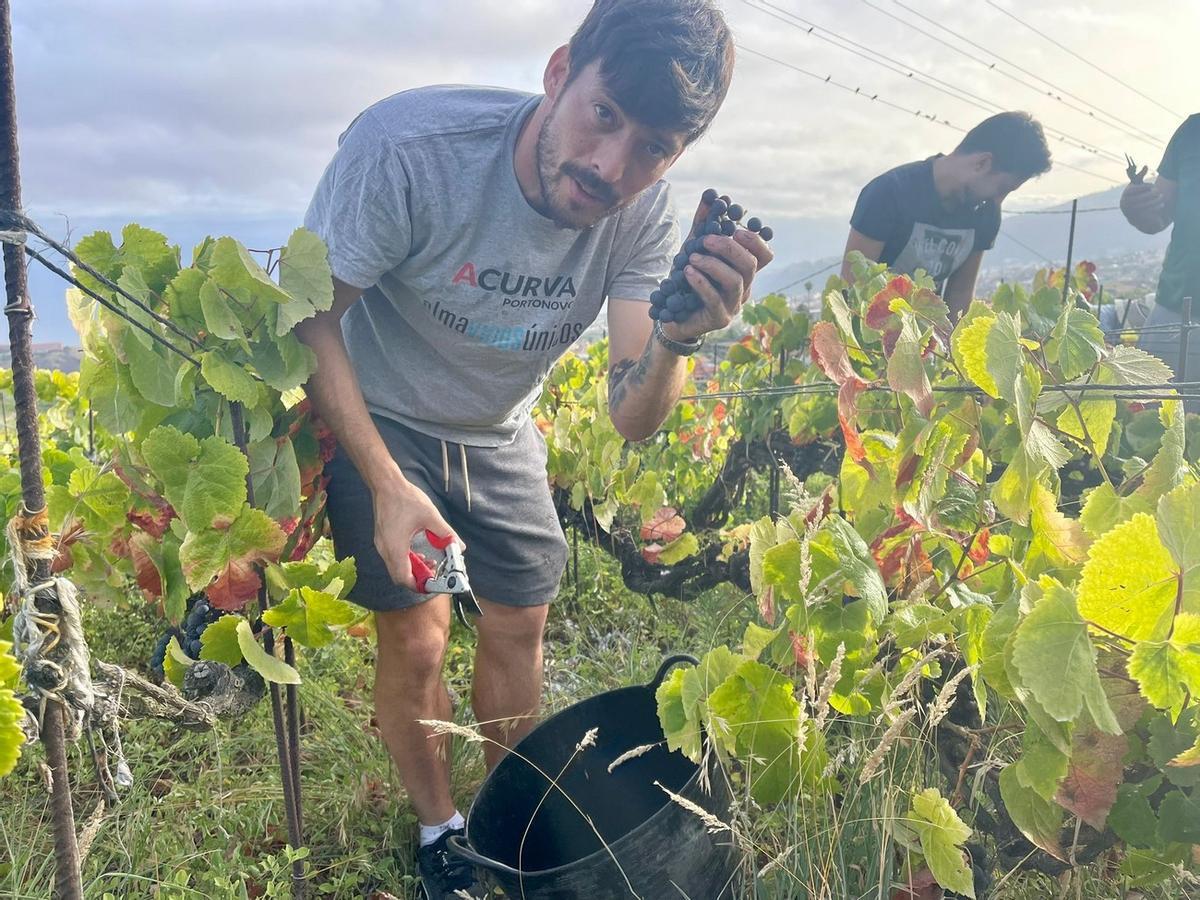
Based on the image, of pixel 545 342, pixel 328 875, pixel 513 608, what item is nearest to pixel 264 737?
pixel 328 875

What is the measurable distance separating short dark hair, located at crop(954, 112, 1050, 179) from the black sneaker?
3222 mm

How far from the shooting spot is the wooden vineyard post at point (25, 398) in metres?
0.94

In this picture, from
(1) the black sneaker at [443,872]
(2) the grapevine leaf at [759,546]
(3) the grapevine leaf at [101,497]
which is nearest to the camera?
(2) the grapevine leaf at [759,546]

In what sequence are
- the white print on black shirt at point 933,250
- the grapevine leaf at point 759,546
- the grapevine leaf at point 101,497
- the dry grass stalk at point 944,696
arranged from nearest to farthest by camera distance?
the dry grass stalk at point 944,696, the grapevine leaf at point 759,546, the grapevine leaf at point 101,497, the white print on black shirt at point 933,250

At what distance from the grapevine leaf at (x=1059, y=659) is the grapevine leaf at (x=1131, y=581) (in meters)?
0.02

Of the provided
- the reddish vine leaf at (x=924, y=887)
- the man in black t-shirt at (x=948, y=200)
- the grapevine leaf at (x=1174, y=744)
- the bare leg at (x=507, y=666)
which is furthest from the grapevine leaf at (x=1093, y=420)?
the man in black t-shirt at (x=948, y=200)

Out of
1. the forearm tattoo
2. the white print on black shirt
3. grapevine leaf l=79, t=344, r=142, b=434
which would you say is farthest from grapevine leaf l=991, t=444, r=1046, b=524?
the white print on black shirt

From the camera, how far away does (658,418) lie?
2.05 metres

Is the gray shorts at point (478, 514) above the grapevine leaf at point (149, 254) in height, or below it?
below

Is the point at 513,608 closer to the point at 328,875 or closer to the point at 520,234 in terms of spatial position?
the point at 328,875

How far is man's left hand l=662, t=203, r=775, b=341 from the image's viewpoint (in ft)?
5.27

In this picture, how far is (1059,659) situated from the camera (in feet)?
2.98

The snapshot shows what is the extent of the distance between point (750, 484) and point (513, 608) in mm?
2163

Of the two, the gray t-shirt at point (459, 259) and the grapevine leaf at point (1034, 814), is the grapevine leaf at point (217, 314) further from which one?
the grapevine leaf at point (1034, 814)
